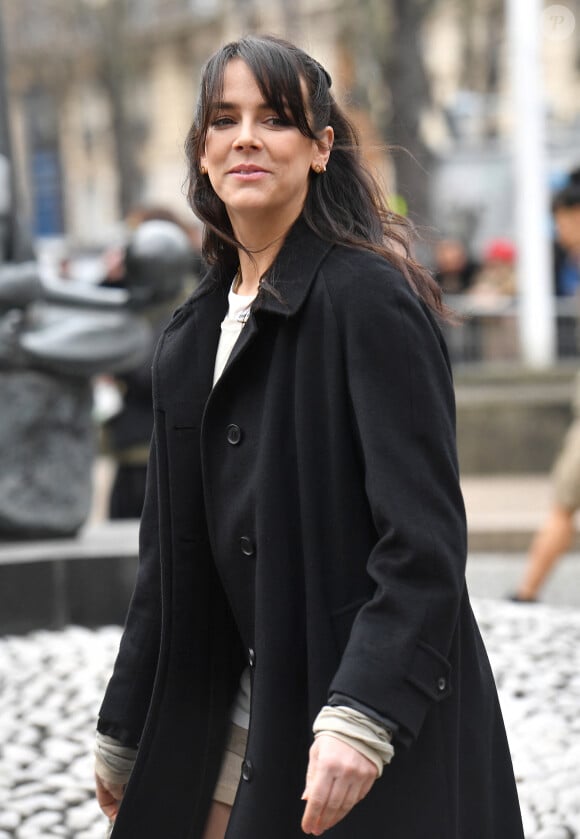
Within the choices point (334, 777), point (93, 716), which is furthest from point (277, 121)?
point (93, 716)

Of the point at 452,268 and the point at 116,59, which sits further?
the point at 116,59

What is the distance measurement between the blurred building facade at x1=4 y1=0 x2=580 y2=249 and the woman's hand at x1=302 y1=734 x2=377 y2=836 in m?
1.07

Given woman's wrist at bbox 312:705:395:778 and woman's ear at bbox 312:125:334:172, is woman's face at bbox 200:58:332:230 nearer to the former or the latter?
woman's ear at bbox 312:125:334:172

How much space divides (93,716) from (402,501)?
2.90 meters

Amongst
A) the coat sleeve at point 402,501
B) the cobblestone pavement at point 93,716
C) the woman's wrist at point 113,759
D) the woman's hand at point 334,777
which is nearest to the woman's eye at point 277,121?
the coat sleeve at point 402,501

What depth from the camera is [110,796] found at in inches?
100

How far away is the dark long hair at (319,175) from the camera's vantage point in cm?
219

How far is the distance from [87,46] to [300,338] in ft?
125

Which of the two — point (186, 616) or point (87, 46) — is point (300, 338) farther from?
point (87, 46)

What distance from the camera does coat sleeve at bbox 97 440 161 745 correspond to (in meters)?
2.43

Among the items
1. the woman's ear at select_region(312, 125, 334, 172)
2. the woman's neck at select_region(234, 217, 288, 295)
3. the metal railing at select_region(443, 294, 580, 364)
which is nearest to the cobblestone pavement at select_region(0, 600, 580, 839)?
the woman's neck at select_region(234, 217, 288, 295)

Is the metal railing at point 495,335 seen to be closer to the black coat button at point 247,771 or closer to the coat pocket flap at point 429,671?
the black coat button at point 247,771

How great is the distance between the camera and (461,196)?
21.0 meters

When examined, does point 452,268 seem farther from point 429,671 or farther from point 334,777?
point 334,777
